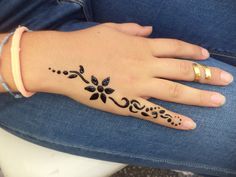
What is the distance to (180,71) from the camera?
2.67ft

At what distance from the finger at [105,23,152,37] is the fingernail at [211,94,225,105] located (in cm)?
21

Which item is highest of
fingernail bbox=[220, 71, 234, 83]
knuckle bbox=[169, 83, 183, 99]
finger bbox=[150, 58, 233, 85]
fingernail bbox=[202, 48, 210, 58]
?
fingernail bbox=[202, 48, 210, 58]

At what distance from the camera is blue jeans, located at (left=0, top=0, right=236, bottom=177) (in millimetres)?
818

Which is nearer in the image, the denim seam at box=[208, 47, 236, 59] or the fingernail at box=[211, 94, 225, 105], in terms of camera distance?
the fingernail at box=[211, 94, 225, 105]

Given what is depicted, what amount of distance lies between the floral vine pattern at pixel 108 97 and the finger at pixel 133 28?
143mm

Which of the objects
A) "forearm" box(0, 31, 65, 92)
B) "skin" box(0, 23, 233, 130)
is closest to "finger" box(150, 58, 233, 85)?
"skin" box(0, 23, 233, 130)

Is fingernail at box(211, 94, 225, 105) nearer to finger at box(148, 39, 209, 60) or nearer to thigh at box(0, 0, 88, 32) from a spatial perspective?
finger at box(148, 39, 209, 60)

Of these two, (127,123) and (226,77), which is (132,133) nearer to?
(127,123)

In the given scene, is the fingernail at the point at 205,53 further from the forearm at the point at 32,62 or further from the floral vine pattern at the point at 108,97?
the forearm at the point at 32,62

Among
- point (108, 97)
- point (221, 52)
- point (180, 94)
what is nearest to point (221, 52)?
point (221, 52)

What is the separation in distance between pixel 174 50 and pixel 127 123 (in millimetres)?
184

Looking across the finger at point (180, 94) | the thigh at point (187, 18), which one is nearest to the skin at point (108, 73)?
the finger at point (180, 94)

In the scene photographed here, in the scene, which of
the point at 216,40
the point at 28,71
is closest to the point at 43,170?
the point at 28,71

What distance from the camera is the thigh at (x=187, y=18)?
0.89 metres
